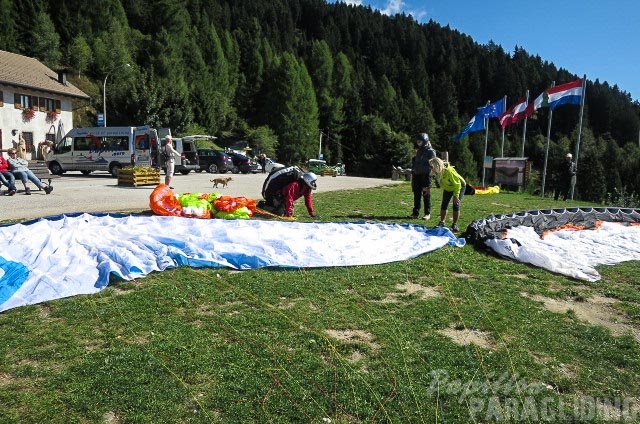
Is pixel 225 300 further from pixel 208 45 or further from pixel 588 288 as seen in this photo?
pixel 208 45

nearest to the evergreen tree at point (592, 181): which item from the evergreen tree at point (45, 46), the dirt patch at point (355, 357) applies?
the evergreen tree at point (45, 46)

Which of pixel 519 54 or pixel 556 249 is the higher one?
pixel 519 54

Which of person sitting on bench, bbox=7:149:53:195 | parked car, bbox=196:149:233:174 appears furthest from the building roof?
person sitting on bench, bbox=7:149:53:195

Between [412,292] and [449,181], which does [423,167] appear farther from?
[412,292]

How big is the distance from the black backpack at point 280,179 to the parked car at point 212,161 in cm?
2144

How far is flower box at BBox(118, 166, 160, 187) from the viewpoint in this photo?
56.1ft

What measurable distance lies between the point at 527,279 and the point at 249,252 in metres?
3.56

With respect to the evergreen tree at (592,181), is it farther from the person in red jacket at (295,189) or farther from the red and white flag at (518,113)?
the person in red jacket at (295,189)

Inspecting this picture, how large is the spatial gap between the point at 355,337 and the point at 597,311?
2711 millimetres

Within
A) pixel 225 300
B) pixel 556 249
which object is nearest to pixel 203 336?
pixel 225 300

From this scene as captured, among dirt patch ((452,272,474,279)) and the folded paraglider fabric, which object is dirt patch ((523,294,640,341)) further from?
the folded paraglider fabric

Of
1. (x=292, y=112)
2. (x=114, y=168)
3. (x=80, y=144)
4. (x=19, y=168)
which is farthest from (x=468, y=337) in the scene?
(x=292, y=112)

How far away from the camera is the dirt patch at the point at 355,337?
12.4 ft

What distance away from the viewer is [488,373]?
3.36 m
